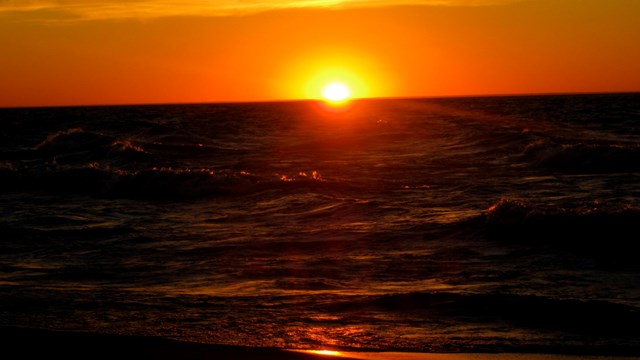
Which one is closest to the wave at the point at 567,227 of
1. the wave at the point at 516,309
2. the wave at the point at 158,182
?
the wave at the point at 516,309

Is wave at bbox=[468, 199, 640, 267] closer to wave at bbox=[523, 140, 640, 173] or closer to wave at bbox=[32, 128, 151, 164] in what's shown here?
wave at bbox=[523, 140, 640, 173]

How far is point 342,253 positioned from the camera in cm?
1102

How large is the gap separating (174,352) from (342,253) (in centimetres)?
491

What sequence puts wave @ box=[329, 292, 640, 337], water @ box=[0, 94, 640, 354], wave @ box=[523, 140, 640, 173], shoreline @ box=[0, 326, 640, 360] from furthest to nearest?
wave @ box=[523, 140, 640, 173] < water @ box=[0, 94, 640, 354] < wave @ box=[329, 292, 640, 337] < shoreline @ box=[0, 326, 640, 360]

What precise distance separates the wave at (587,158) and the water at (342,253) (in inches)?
3.1

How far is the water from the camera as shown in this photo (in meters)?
7.30

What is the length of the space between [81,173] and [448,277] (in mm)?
15576

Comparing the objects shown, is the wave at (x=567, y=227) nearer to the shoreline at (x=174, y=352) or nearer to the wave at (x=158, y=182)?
the shoreline at (x=174, y=352)

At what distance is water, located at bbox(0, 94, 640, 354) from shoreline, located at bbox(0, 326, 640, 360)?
9.1 inches

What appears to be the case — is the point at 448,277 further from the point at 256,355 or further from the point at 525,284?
the point at 256,355

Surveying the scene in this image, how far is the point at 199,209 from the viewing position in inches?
658

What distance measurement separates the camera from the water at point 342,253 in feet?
24.0

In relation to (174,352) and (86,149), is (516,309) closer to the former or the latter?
(174,352)

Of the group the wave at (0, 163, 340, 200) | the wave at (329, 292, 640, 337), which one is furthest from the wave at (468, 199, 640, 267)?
the wave at (0, 163, 340, 200)
